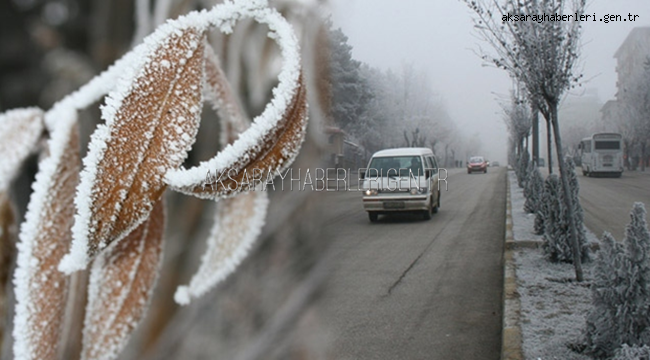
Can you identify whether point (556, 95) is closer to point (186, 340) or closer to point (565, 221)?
point (565, 221)

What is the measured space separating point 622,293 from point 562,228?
2752 mm

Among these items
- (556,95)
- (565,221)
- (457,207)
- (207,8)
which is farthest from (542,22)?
(457,207)

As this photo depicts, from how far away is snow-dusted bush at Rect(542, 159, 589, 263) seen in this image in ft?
16.6

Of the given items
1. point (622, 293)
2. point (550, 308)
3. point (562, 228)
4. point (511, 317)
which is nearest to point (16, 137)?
point (622, 293)

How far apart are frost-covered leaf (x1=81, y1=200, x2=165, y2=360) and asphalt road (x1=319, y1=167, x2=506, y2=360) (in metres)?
0.16

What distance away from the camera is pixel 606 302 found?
2.57 meters

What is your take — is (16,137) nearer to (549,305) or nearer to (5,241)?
(5,241)

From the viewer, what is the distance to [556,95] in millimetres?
4578

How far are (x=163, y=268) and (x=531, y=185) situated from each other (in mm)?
9176

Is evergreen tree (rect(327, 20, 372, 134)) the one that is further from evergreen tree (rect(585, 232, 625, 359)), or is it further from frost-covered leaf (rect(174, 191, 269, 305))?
evergreen tree (rect(585, 232, 625, 359))

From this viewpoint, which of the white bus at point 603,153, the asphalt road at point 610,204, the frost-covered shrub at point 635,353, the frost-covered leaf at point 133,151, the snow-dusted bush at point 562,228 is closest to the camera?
the frost-covered leaf at point 133,151

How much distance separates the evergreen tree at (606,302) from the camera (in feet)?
8.25

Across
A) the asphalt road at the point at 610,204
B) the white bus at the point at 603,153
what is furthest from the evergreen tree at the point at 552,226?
the white bus at the point at 603,153

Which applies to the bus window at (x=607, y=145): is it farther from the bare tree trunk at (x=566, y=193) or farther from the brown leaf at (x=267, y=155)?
the brown leaf at (x=267, y=155)
